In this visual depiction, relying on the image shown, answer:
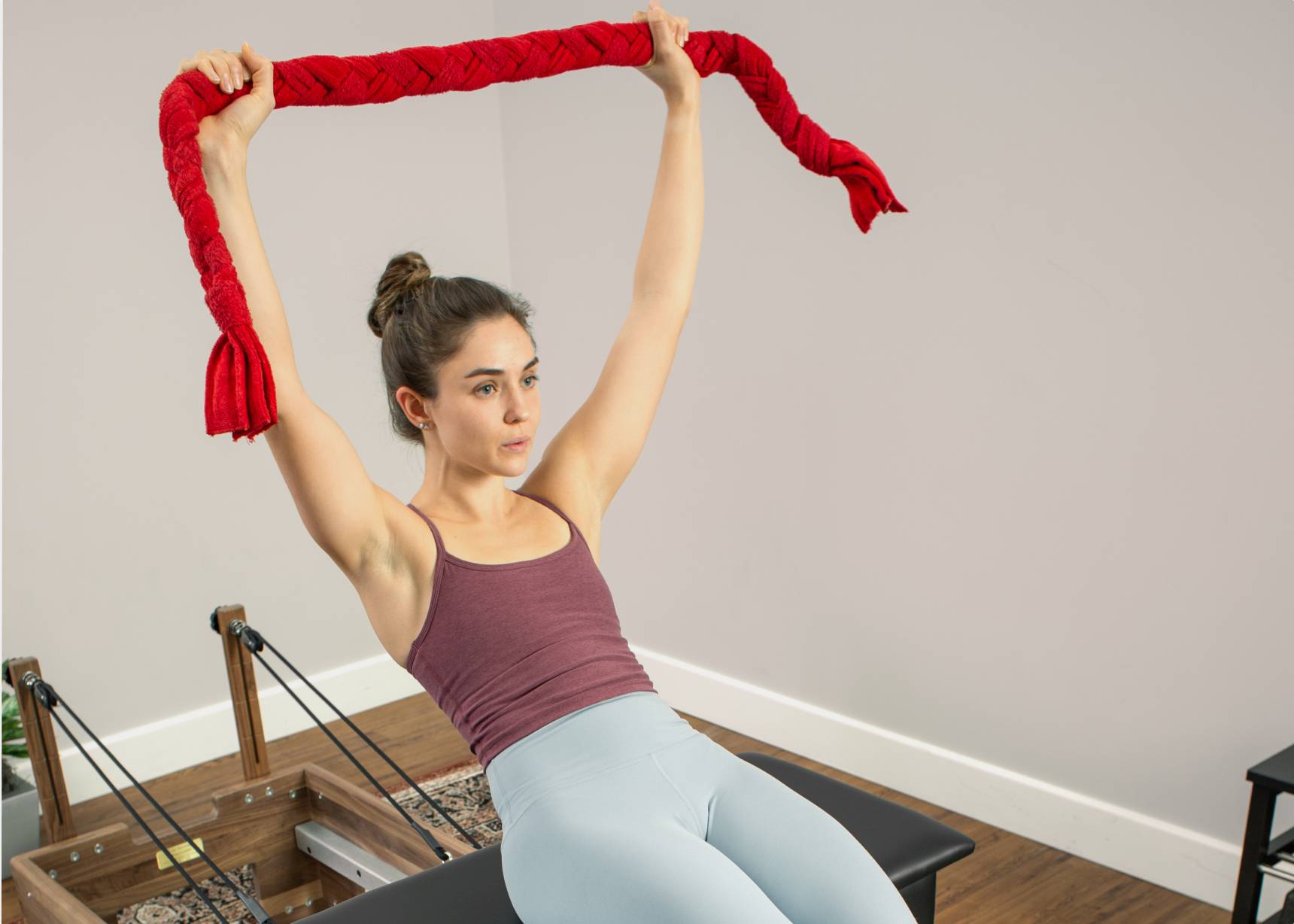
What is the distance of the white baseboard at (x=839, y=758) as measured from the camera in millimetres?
2545

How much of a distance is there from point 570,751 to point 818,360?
1.79 meters

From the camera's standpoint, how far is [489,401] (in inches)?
60.0

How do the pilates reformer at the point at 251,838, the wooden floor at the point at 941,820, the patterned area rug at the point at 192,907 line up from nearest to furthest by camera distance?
the pilates reformer at the point at 251,838 < the wooden floor at the point at 941,820 < the patterned area rug at the point at 192,907

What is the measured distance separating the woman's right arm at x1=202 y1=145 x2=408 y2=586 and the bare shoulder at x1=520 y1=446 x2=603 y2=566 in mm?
324

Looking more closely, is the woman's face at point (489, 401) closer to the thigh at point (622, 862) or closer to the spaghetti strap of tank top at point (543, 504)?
the spaghetti strap of tank top at point (543, 504)

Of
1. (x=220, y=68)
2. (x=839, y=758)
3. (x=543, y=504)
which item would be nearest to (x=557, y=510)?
(x=543, y=504)

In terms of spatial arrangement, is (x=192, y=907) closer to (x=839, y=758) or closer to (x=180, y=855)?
(x=180, y=855)

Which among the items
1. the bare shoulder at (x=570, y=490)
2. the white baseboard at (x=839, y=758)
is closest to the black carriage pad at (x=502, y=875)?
the bare shoulder at (x=570, y=490)

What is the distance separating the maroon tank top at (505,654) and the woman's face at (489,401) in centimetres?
11

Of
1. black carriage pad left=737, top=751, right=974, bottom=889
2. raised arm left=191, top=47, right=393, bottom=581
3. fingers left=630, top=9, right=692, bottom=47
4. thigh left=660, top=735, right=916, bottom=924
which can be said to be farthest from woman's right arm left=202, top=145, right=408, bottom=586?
black carriage pad left=737, top=751, right=974, bottom=889

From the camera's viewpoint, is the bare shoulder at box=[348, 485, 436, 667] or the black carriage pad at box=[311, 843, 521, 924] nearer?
the bare shoulder at box=[348, 485, 436, 667]

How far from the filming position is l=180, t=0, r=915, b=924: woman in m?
1.34

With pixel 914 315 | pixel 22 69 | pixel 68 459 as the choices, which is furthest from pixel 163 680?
pixel 914 315

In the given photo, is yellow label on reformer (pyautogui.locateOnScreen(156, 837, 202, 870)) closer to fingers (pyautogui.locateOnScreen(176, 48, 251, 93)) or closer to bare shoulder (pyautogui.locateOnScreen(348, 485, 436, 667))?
bare shoulder (pyautogui.locateOnScreen(348, 485, 436, 667))
